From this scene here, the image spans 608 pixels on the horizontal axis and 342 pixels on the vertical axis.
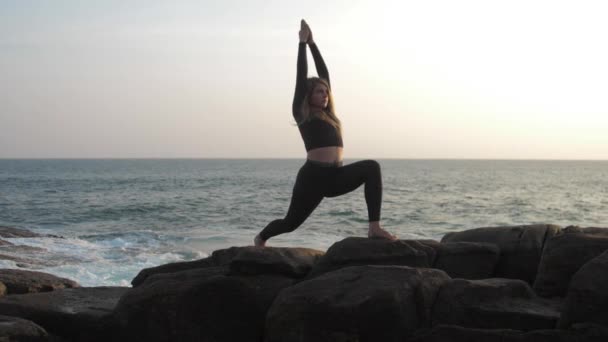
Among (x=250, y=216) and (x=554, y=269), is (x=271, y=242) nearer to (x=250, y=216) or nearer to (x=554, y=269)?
(x=250, y=216)

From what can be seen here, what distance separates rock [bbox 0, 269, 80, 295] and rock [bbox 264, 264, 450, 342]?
143 inches

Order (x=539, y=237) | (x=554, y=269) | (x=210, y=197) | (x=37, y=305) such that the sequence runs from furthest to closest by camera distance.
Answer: (x=210, y=197) < (x=539, y=237) < (x=37, y=305) < (x=554, y=269)

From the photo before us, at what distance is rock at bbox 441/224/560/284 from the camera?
7344 mm

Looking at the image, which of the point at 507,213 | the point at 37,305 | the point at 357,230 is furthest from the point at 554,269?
the point at 507,213

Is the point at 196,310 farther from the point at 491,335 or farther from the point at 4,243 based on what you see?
the point at 4,243

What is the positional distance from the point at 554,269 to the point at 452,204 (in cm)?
3345

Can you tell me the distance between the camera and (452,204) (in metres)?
38.9

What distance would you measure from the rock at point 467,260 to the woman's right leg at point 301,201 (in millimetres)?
1504

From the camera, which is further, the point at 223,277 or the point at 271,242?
the point at 271,242

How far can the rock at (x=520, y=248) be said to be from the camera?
734 centimetres

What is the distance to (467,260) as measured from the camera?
7.21m

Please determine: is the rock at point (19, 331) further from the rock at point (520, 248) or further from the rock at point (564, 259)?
the rock at point (520, 248)

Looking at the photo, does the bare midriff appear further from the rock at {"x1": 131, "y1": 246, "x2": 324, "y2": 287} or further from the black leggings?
the rock at {"x1": 131, "y1": 246, "x2": 324, "y2": 287}

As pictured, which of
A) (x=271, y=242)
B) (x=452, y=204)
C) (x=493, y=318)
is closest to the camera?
(x=493, y=318)
